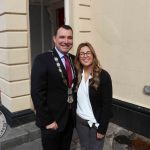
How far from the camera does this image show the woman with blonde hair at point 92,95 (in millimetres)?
2924

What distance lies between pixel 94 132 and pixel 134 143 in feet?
6.62

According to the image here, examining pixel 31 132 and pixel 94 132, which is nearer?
pixel 94 132

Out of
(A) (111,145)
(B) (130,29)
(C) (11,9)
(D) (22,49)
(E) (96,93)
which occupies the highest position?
(C) (11,9)

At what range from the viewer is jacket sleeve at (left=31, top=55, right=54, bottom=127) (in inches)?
112

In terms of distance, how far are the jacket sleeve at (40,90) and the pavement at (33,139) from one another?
2.01 meters

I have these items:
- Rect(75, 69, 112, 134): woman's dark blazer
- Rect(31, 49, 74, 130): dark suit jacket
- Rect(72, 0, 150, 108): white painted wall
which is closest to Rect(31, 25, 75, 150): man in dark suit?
Rect(31, 49, 74, 130): dark suit jacket

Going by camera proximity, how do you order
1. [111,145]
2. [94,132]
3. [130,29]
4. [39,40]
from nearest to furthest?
1. [94,132]
2. [111,145]
3. [130,29]
4. [39,40]

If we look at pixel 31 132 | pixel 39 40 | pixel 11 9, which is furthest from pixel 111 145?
pixel 39 40

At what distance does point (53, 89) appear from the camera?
294 cm

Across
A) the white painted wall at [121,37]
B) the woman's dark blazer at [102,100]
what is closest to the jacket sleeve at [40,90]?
the woman's dark blazer at [102,100]

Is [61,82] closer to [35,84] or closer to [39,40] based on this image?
[35,84]

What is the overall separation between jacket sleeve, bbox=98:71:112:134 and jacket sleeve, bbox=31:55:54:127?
2.05ft

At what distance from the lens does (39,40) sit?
8820 millimetres

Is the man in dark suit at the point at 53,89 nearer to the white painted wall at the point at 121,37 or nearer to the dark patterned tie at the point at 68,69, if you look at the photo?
the dark patterned tie at the point at 68,69
